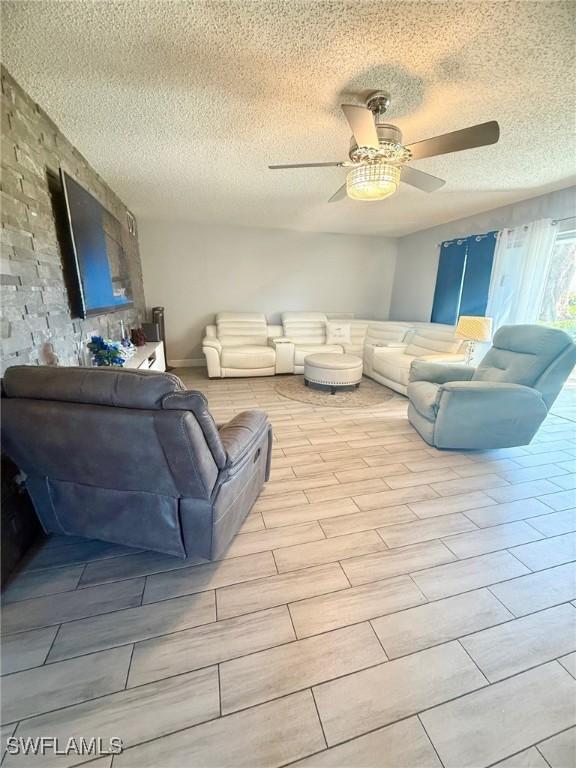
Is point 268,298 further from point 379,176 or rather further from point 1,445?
point 1,445

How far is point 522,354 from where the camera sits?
2518 mm

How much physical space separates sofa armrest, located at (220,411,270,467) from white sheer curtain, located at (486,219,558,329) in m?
3.61

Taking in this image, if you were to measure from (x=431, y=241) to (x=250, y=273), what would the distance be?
9.99 ft

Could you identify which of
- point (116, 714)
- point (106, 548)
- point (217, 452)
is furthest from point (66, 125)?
point (116, 714)

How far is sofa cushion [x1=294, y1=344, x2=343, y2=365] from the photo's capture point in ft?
15.5

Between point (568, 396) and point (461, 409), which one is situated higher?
point (461, 409)

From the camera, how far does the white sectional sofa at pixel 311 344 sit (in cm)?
404

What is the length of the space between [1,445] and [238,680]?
48.8 inches

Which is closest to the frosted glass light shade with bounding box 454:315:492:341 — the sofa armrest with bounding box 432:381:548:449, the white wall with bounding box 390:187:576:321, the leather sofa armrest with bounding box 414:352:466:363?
the leather sofa armrest with bounding box 414:352:466:363

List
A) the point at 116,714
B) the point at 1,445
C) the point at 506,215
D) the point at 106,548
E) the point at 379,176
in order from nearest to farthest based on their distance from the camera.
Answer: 1. the point at 116,714
2. the point at 1,445
3. the point at 106,548
4. the point at 379,176
5. the point at 506,215

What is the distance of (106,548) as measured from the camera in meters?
1.50

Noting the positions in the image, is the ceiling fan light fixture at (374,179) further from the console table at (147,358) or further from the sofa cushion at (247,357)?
the sofa cushion at (247,357)

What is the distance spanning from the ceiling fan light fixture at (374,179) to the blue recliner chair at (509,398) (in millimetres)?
1515

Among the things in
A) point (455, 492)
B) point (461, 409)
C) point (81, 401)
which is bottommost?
point (455, 492)
